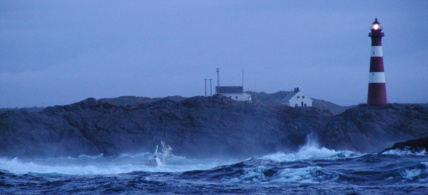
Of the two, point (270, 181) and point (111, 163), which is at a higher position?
point (270, 181)

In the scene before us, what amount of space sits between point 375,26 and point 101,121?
24266 mm

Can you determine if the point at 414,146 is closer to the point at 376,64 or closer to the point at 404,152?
the point at 404,152

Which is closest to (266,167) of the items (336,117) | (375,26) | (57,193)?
(57,193)

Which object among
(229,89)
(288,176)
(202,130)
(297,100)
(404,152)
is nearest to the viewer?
(288,176)

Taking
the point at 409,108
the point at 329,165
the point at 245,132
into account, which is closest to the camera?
the point at 329,165

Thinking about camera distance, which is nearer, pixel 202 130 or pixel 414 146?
pixel 414 146

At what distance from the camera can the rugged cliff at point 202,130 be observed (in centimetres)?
3675

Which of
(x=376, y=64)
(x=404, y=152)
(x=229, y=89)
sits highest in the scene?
(x=376, y=64)

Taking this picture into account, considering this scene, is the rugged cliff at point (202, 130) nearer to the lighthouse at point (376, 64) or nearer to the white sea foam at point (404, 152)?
the lighthouse at point (376, 64)

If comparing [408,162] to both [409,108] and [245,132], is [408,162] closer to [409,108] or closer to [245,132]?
[245,132]

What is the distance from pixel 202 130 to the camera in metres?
39.0

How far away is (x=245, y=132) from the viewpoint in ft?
128

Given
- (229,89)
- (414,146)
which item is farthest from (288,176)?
(229,89)

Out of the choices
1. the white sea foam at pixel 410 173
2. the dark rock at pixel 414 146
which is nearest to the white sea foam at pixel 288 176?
the white sea foam at pixel 410 173
